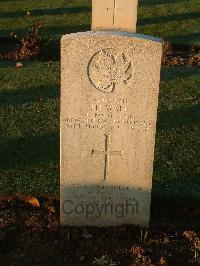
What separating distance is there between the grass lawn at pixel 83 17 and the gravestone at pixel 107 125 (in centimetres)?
765

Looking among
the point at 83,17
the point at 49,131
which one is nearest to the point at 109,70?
the point at 49,131

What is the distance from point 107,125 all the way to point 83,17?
9.87 metres

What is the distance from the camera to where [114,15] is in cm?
566

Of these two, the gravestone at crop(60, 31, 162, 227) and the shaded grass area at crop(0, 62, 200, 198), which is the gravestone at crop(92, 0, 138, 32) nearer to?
the gravestone at crop(60, 31, 162, 227)

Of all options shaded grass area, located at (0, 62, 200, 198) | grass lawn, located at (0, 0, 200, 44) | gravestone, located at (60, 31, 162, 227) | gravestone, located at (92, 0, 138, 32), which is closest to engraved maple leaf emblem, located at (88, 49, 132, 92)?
gravestone, located at (60, 31, 162, 227)

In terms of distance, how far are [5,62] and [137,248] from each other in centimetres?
663

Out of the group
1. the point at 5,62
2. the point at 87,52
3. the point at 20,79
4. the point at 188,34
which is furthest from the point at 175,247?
the point at 188,34

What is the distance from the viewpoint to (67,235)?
16.7 feet

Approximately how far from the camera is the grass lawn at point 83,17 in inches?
503

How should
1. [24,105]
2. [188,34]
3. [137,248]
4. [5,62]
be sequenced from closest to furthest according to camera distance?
[137,248], [24,105], [5,62], [188,34]

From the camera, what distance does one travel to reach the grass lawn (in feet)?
41.9

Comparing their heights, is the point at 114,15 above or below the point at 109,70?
above

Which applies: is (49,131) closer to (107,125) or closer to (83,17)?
(107,125)

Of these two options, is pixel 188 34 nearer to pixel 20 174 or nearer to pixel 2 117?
pixel 2 117
